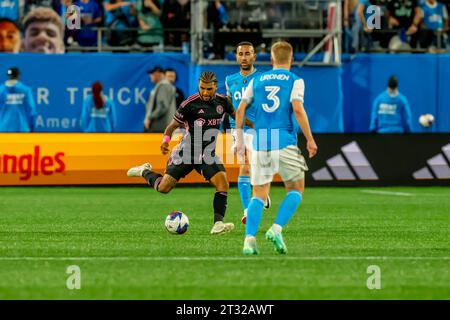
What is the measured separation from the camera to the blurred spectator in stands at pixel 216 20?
87.9ft

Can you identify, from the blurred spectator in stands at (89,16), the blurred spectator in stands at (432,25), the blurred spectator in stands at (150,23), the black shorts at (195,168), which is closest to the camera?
the black shorts at (195,168)

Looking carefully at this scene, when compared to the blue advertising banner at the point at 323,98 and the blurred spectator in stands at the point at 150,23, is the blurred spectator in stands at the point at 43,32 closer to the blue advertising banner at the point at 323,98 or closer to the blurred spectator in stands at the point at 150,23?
the blurred spectator in stands at the point at 150,23

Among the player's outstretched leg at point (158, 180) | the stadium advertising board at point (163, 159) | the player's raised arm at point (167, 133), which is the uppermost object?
the player's raised arm at point (167, 133)

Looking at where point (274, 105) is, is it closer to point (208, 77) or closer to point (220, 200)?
point (208, 77)

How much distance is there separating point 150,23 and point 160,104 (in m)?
2.18

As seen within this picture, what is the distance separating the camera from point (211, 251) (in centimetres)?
1264

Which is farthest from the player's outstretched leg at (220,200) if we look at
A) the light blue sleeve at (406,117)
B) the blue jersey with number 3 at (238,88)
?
the light blue sleeve at (406,117)

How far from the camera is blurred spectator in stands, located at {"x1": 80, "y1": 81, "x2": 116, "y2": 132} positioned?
26.9 metres

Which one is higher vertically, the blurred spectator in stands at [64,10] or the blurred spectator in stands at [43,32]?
the blurred spectator in stands at [64,10]

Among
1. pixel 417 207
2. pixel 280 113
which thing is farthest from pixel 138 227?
pixel 417 207

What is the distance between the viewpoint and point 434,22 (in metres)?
29.1

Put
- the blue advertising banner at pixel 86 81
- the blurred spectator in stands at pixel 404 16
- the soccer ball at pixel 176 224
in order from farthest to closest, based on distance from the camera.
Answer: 1. the blurred spectator in stands at pixel 404 16
2. the blue advertising banner at pixel 86 81
3. the soccer ball at pixel 176 224

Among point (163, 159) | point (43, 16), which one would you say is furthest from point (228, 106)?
point (43, 16)

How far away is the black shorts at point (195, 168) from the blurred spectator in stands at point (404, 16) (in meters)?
14.0
